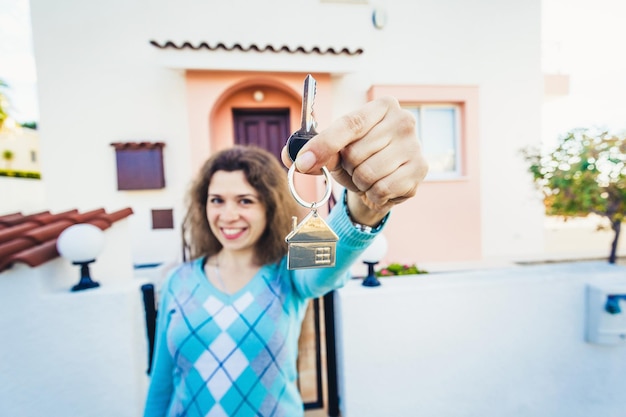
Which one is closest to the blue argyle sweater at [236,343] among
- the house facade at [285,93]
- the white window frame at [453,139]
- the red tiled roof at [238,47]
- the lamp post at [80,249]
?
the lamp post at [80,249]

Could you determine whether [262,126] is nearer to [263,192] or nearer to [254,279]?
[263,192]

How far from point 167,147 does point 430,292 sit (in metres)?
4.60

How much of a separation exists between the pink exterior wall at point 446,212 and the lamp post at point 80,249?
14.7ft

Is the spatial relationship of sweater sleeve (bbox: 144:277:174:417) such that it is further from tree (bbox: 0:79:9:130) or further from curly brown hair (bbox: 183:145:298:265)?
tree (bbox: 0:79:9:130)

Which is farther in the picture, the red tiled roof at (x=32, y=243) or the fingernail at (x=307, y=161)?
the red tiled roof at (x=32, y=243)

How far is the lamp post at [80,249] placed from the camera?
1.78 meters

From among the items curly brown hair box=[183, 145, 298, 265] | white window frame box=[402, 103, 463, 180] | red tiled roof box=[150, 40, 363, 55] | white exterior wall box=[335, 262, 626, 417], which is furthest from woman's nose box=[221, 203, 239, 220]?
white window frame box=[402, 103, 463, 180]

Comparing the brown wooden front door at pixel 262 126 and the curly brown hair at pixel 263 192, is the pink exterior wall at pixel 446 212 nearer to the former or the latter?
the brown wooden front door at pixel 262 126

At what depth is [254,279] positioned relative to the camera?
4.44ft

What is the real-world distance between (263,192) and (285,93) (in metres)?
4.08

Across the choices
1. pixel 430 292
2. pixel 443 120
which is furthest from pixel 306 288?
pixel 443 120

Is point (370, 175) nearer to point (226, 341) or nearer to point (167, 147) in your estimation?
point (226, 341)

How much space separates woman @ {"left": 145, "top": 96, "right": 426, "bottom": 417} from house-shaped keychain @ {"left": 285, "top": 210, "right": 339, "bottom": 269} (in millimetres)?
196

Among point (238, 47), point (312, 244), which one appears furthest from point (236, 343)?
point (238, 47)
